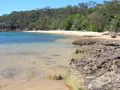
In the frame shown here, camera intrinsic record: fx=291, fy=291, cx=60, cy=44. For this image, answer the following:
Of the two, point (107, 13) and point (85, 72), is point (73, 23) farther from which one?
point (85, 72)

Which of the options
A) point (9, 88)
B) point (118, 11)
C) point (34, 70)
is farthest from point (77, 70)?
point (118, 11)

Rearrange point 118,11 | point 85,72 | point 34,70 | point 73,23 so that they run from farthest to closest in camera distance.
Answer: point 73,23 → point 118,11 → point 34,70 → point 85,72

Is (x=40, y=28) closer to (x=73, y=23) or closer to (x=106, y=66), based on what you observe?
(x=73, y=23)

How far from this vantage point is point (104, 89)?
13.4m

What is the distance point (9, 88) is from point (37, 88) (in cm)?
156

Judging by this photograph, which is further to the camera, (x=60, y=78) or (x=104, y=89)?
(x=60, y=78)

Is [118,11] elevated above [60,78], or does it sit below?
above

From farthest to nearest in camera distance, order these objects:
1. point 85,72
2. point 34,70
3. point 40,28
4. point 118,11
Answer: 1. point 40,28
2. point 118,11
3. point 34,70
4. point 85,72

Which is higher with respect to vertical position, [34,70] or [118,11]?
[118,11]

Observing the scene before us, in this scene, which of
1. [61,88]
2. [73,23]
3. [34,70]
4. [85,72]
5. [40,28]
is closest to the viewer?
[61,88]

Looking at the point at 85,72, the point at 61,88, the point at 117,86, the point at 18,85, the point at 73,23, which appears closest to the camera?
the point at 117,86

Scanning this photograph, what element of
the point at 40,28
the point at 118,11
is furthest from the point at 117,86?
the point at 40,28

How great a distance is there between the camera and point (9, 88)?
15820mm

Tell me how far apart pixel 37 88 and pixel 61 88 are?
4.24ft
